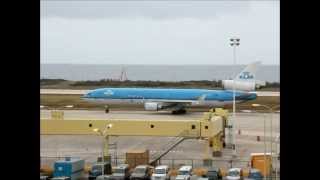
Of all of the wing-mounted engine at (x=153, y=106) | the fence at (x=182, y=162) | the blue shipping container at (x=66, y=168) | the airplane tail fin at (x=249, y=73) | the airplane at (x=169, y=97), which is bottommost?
the fence at (x=182, y=162)

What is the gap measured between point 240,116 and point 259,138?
10.3 metres

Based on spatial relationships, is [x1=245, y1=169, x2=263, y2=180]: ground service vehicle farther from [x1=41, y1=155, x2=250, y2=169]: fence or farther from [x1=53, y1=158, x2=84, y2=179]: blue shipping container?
[x1=53, y1=158, x2=84, y2=179]: blue shipping container

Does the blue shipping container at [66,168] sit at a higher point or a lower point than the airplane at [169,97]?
lower

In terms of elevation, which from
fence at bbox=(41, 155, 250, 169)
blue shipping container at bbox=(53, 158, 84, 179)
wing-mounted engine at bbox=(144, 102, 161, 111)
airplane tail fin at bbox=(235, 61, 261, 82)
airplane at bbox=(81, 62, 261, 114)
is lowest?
fence at bbox=(41, 155, 250, 169)

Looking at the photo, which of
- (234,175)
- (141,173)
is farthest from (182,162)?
(234,175)

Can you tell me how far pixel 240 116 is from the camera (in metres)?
33.7

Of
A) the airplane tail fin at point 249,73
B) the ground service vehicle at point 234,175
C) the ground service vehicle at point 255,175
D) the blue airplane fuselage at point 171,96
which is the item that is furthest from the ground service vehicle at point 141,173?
the airplane tail fin at point 249,73

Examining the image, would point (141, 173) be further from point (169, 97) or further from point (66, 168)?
point (169, 97)

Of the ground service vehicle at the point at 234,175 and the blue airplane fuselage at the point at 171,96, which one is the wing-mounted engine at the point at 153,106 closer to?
the blue airplane fuselage at the point at 171,96

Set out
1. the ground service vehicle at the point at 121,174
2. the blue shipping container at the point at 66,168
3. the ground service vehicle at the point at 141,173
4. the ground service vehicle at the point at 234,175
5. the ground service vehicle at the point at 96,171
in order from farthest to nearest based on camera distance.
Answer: the ground service vehicle at the point at 96,171 < the ground service vehicle at the point at 141,173 < the ground service vehicle at the point at 121,174 < the blue shipping container at the point at 66,168 < the ground service vehicle at the point at 234,175

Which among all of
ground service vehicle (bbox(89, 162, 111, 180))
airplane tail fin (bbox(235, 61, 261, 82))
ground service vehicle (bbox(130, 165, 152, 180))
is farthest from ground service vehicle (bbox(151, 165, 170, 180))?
airplane tail fin (bbox(235, 61, 261, 82))

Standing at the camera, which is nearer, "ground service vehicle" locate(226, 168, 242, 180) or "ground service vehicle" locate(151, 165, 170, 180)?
"ground service vehicle" locate(226, 168, 242, 180)
